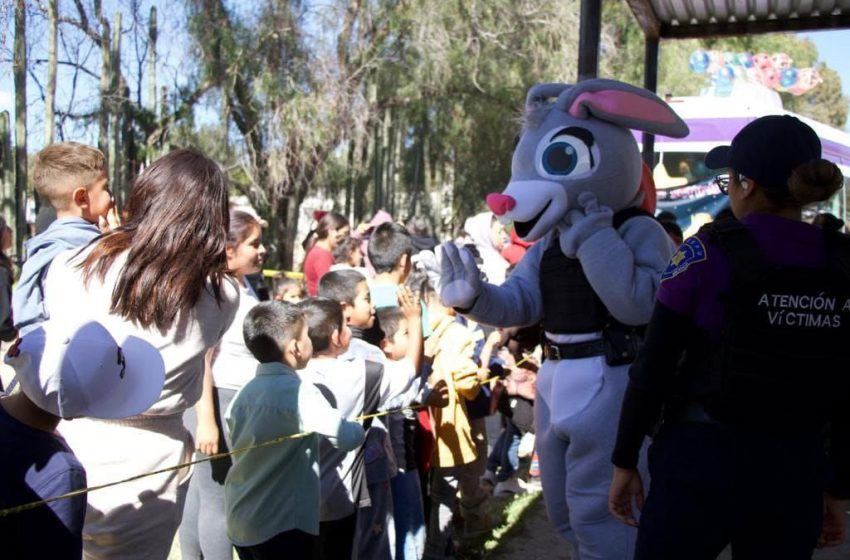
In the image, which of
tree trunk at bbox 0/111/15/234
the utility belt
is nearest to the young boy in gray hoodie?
the utility belt

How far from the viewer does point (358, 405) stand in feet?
12.2

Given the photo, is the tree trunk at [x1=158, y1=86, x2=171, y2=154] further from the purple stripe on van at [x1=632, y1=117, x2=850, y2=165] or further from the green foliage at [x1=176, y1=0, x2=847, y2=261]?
the purple stripe on van at [x1=632, y1=117, x2=850, y2=165]

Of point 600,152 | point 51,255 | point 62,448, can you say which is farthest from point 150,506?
point 600,152

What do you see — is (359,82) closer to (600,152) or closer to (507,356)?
(507,356)

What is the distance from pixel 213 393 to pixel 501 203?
1499 mm

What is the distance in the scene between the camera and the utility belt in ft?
10.4

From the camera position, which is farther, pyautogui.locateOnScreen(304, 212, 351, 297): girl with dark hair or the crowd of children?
pyautogui.locateOnScreen(304, 212, 351, 297): girl with dark hair

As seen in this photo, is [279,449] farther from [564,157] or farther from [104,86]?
[104,86]

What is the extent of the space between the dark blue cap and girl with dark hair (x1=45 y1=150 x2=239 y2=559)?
59.9 inches

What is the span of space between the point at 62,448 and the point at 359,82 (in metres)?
14.4

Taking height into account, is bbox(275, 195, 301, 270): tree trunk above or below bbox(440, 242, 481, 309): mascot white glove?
below

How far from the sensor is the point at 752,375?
2.25m

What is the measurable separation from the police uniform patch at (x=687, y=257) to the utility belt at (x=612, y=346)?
838 mm

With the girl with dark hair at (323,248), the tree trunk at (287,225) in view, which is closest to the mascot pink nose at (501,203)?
the girl with dark hair at (323,248)
